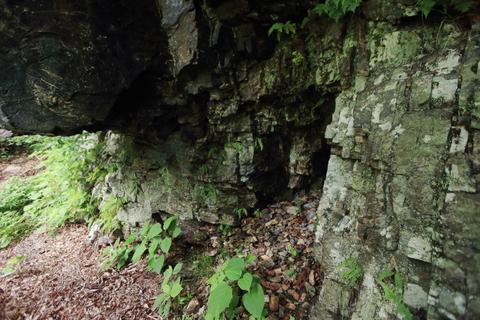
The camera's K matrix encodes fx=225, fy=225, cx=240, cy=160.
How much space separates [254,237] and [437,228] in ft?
10.1

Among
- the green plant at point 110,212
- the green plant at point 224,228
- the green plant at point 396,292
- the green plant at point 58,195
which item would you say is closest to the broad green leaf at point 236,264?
the green plant at point 396,292

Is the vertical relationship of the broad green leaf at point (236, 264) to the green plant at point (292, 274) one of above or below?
above

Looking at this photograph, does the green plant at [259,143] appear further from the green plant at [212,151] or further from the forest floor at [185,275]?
the forest floor at [185,275]

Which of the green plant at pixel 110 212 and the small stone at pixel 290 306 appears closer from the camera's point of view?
the small stone at pixel 290 306

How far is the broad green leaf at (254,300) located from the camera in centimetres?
281

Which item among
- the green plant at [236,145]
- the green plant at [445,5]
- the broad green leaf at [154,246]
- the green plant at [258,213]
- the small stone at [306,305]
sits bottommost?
the broad green leaf at [154,246]

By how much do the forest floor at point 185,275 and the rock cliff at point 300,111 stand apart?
42 cm

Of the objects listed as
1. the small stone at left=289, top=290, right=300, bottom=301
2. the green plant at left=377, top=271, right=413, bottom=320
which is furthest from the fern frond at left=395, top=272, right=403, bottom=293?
the small stone at left=289, top=290, right=300, bottom=301

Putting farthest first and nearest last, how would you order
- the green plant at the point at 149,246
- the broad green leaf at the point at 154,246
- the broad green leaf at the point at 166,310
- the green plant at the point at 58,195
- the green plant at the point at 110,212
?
the green plant at the point at 58,195
the green plant at the point at 110,212
the broad green leaf at the point at 154,246
the green plant at the point at 149,246
the broad green leaf at the point at 166,310

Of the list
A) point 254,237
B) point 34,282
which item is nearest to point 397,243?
point 254,237

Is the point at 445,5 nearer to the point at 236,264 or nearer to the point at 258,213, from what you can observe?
the point at 236,264

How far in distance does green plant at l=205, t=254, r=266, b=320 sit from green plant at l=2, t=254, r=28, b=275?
5.33 m

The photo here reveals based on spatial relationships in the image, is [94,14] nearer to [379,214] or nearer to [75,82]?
[75,82]

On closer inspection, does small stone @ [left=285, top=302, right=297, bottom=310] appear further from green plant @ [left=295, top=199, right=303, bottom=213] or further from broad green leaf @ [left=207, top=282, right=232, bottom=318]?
green plant @ [left=295, top=199, right=303, bottom=213]
